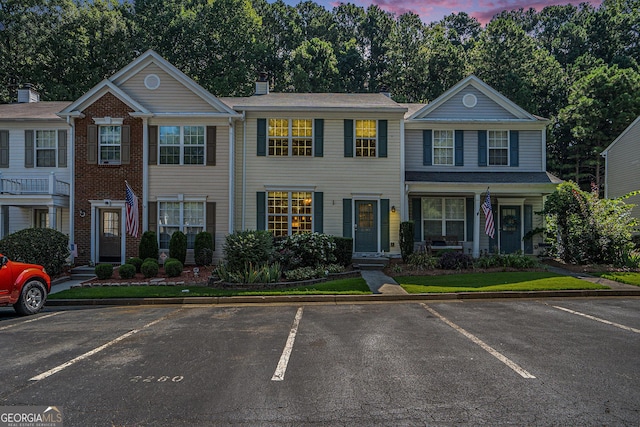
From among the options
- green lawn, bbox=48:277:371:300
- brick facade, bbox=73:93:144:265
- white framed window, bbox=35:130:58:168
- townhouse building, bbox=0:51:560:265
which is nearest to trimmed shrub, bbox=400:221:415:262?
townhouse building, bbox=0:51:560:265

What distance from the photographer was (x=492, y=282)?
38.4 feet

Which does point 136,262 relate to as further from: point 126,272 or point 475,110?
point 475,110

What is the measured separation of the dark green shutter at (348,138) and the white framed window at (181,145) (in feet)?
19.3

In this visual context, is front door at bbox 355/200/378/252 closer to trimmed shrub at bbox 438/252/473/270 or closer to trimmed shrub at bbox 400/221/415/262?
trimmed shrub at bbox 400/221/415/262

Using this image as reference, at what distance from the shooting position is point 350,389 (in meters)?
4.49

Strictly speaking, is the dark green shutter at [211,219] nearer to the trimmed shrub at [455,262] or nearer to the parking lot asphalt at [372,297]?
the parking lot asphalt at [372,297]

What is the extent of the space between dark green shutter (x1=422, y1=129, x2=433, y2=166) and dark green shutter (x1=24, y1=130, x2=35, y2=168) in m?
17.0

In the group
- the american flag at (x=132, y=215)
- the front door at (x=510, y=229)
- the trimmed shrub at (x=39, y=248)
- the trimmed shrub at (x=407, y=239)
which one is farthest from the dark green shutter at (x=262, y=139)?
the front door at (x=510, y=229)

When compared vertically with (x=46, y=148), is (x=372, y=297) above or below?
below

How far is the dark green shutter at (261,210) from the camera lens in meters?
16.2

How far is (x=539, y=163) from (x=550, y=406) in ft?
53.0

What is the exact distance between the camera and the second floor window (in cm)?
1677

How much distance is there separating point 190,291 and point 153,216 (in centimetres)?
630

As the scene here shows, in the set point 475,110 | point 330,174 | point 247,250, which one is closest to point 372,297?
point 247,250
